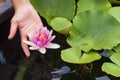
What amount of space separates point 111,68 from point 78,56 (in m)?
0.13

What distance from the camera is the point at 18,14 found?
120 centimetres

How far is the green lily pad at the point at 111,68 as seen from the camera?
1.14 meters

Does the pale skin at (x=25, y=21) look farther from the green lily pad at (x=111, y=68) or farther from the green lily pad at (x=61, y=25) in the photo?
the green lily pad at (x=111, y=68)

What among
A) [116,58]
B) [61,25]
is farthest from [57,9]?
[116,58]

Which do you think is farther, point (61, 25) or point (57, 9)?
point (57, 9)

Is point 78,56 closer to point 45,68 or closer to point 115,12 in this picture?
point 45,68

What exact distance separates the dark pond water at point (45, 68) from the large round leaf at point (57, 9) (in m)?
0.09

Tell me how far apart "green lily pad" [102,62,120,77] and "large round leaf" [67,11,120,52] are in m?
0.08

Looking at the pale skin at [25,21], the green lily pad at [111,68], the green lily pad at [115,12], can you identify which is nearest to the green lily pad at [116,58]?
the green lily pad at [111,68]

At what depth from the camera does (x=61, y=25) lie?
4.30 ft

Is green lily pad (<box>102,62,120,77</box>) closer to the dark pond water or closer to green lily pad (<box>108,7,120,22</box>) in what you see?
the dark pond water

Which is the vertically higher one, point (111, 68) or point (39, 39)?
point (39, 39)

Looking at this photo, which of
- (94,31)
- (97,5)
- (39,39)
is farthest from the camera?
(97,5)

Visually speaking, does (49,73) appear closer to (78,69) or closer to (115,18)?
(78,69)
